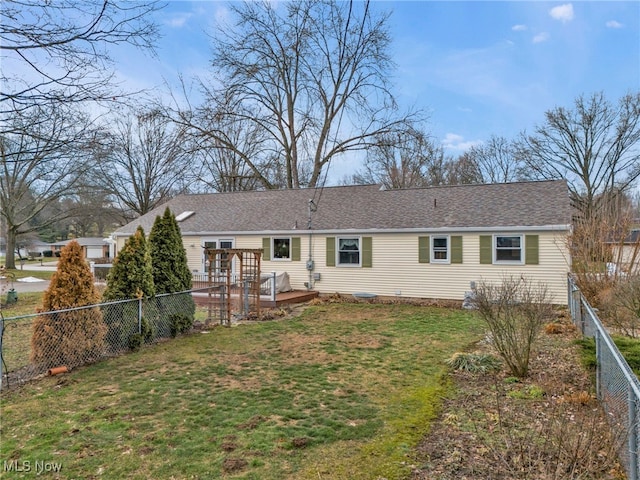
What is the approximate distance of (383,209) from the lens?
603 inches

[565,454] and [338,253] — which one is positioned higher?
[338,253]

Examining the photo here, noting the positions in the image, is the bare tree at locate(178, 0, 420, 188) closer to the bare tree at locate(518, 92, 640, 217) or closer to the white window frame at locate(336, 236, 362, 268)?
the white window frame at locate(336, 236, 362, 268)

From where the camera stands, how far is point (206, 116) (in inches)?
856

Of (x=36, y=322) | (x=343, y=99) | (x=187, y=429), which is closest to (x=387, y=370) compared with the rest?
(x=187, y=429)

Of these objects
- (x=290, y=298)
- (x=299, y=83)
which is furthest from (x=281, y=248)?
(x=299, y=83)

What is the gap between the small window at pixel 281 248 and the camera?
15577mm

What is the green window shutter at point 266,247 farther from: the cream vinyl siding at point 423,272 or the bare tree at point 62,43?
the bare tree at point 62,43

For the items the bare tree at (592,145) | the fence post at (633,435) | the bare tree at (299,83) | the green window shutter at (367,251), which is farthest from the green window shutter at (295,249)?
the bare tree at (592,145)

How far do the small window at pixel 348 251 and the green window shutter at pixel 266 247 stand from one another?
2.92 m

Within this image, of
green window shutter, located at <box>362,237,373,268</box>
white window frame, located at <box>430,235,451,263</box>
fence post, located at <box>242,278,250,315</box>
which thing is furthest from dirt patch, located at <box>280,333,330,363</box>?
white window frame, located at <box>430,235,451,263</box>

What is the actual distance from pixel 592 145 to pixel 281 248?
2275cm

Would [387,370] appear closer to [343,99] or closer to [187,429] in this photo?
[187,429]

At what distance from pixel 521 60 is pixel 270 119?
15083 millimetres

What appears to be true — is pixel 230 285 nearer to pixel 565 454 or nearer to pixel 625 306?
pixel 565 454
